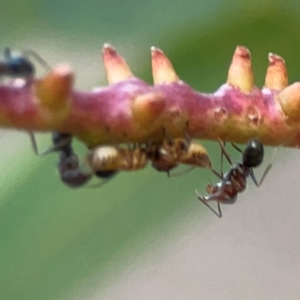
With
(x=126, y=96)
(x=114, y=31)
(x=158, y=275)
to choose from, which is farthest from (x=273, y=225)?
(x=126, y=96)

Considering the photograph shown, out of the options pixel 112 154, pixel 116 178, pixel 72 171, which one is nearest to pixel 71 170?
pixel 72 171

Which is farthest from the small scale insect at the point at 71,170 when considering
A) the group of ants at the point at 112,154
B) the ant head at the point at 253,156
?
the ant head at the point at 253,156

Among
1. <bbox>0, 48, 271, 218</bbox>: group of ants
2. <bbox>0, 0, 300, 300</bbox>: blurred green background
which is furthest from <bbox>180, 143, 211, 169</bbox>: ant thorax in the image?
<bbox>0, 0, 300, 300</bbox>: blurred green background

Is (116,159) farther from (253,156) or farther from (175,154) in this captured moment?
(253,156)

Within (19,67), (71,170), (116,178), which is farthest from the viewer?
(116,178)

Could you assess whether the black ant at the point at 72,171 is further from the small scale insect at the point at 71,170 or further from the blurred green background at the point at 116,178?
the blurred green background at the point at 116,178

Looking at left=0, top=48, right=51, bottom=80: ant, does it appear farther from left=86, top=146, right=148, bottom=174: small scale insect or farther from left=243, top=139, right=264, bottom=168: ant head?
left=243, top=139, right=264, bottom=168: ant head
